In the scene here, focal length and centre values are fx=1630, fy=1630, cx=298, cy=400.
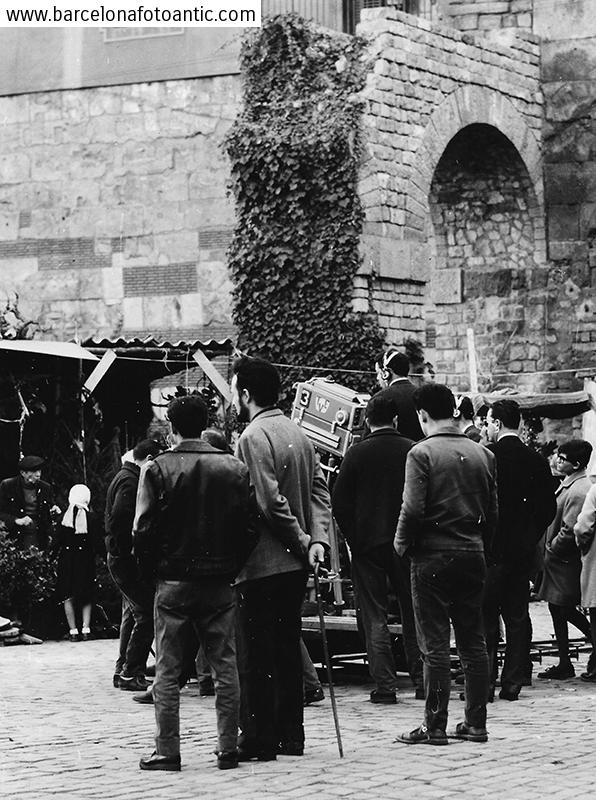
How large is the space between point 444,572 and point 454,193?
15.1 m

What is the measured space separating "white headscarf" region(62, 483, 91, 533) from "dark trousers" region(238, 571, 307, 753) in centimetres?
732

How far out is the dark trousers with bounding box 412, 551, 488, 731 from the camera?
7609 millimetres

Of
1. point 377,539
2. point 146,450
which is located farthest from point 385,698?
point 146,450

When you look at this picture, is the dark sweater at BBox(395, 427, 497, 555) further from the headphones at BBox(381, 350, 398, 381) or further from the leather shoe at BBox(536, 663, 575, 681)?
the leather shoe at BBox(536, 663, 575, 681)

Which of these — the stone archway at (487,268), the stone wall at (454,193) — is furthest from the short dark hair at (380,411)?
the stone archway at (487,268)

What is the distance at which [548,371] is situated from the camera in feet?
72.5

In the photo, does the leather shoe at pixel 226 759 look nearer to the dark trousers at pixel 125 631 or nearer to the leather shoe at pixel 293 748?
the leather shoe at pixel 293 748

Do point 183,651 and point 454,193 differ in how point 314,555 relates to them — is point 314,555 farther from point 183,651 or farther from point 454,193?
point 454,193

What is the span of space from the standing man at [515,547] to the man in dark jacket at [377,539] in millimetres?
504

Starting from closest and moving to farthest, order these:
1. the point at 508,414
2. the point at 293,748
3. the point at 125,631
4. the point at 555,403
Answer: the point at 293,748 < the point at 508,414 < the point at 125,631 < the point at 555,403

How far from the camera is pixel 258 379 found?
295 inches

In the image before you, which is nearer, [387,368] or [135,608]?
[135,608]

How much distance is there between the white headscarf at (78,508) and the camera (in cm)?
1444

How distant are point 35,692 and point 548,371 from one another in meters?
13.1
